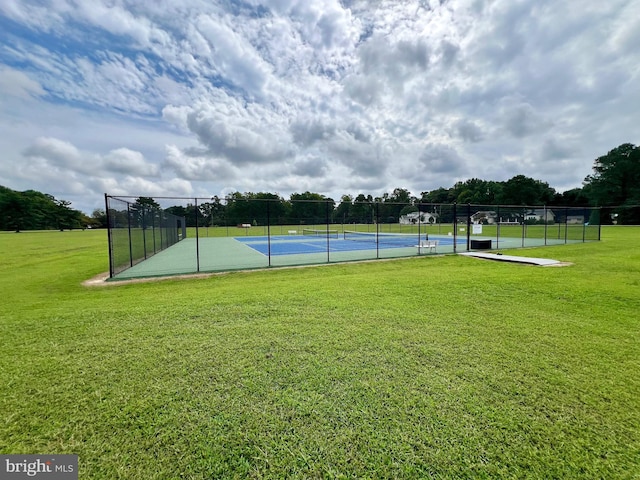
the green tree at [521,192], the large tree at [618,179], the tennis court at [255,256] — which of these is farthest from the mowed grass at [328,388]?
the green tree at [521,192]

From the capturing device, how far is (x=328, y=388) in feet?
7.72

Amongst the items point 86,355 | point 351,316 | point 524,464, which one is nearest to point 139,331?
point 86,355

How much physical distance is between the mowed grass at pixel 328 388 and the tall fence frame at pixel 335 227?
510cm

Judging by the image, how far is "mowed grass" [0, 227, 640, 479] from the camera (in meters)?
1.70

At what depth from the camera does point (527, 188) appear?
58.9m

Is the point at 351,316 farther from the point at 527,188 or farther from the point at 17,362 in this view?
the point at 527,188

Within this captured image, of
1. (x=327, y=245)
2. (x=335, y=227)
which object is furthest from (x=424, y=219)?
(x=327, y=245)

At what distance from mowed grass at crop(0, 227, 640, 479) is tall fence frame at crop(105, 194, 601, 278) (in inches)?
201

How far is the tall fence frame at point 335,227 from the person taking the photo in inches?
375

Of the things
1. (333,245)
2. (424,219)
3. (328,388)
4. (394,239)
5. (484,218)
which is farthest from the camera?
(424,219)

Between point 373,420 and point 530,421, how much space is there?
1068 millimetres

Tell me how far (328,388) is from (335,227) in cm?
3425

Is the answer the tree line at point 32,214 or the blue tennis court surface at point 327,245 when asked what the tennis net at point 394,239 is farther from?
the tree line at point 32,214

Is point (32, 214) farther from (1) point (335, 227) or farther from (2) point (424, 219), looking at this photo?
(2) point (424, 219)
